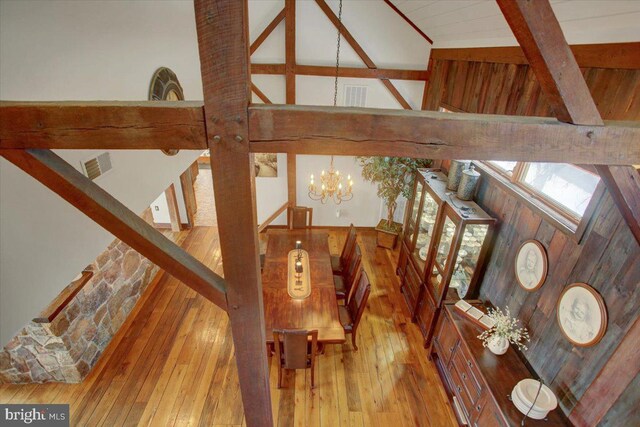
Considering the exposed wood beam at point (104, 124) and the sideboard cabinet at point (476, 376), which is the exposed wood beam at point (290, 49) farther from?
the exposed wood beam at point (104, 124)

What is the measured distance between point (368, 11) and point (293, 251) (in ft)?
11.0

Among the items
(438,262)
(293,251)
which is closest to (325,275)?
(293,251)

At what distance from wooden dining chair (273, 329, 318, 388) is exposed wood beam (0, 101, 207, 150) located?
7.24 feet

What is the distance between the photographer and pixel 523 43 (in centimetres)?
85

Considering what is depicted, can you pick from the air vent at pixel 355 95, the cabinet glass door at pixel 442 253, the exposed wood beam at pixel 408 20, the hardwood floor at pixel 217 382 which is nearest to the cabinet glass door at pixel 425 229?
the cabinet glass door at pixel 442 253

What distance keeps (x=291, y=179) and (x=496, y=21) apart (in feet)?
11.8

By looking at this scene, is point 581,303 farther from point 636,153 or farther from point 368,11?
point 368,11

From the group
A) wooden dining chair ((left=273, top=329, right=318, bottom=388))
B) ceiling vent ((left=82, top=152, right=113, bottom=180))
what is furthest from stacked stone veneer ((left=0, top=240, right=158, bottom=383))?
ceiling vent ((left=82, top=152, right=113, bottom=180))

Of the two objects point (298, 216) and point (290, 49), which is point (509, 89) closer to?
point (290, 49)

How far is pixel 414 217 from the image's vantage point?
4.27 m

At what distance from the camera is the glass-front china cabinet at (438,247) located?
3037 mm

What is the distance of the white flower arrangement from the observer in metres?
2.55

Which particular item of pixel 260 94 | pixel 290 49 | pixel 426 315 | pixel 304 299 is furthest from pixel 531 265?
pixel 260 94

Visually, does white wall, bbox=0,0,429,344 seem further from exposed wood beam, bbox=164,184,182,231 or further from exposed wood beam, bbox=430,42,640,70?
exposed wood beam, bbox=164,184,182,231
